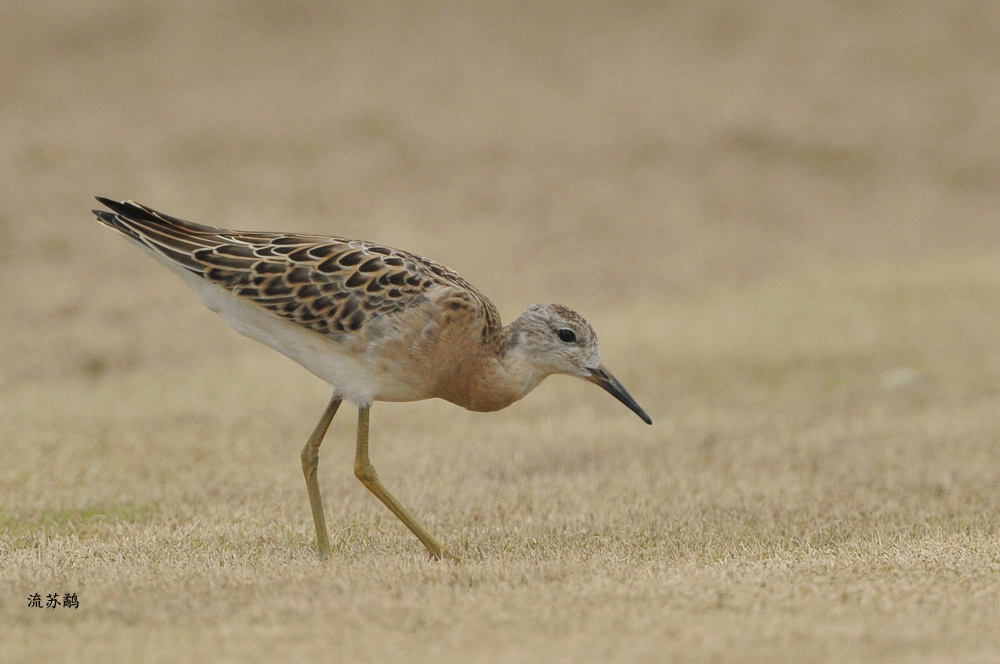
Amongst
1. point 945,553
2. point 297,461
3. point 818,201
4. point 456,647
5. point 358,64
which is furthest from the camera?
point 358,64

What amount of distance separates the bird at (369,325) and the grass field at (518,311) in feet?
3.19

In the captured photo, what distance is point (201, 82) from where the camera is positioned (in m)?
22.6

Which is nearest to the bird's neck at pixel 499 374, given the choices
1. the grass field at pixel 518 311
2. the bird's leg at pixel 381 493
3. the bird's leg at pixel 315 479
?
the bird's leg at pixel 381 493

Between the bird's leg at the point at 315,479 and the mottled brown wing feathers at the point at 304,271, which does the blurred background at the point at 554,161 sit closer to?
the mottled brown wing feathers at the point at 304,271

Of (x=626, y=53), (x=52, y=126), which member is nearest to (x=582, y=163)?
(x=626, y=53)

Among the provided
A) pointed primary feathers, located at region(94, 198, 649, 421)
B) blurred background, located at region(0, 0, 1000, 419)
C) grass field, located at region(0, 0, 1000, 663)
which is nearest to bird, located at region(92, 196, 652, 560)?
pointed primary feathers, located at region(94, 198, 649, 421)

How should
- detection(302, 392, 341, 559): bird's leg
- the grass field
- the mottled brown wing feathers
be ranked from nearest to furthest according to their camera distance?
the grass field
detection(302, 392, 341, 559): bird's leg
the mottled brown wing feathers

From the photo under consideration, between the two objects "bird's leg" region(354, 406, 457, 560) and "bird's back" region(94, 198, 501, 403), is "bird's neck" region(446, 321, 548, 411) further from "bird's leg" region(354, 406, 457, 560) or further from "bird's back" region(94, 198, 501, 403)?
"bird's leg" region(354, 406, 457, 560)

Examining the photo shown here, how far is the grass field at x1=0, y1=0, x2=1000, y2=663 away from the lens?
18.9ft

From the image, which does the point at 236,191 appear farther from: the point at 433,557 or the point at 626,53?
the point at 433,557

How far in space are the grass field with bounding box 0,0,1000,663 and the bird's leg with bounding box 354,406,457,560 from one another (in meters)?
0.33

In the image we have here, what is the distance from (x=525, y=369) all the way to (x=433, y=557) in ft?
4.28

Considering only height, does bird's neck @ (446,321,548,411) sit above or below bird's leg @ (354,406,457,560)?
above

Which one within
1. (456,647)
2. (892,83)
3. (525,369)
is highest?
(892,83)
